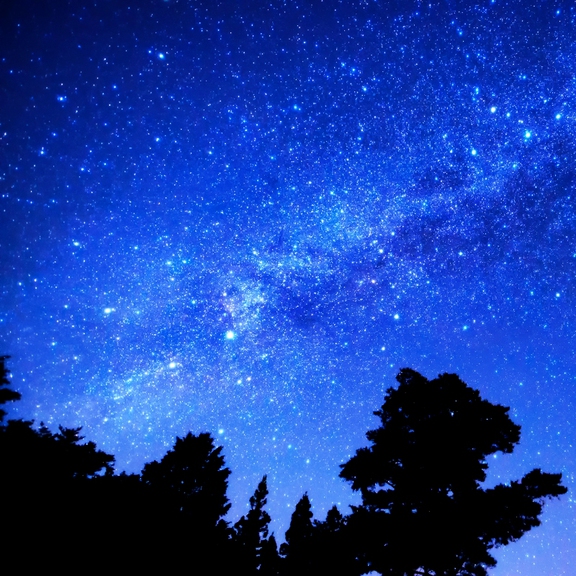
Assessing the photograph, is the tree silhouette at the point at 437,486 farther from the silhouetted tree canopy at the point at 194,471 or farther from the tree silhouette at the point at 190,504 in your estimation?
the silhouetted tree canopy at the point at 194,471

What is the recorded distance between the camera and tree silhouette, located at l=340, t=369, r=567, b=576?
9.46m

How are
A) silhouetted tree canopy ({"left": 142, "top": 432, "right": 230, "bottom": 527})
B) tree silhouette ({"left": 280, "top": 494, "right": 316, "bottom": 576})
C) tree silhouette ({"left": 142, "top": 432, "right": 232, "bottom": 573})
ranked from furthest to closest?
silhouetted tree canopy ({"left": 142, "top": 432, "right": 230, "bottom": 527})
tree silhouette ({"left": 280, "top": 494, "right": 316, "bottom": 576})
tree silhouette ({"left": 142, "top": 432, "right": 232, "bottom": 573})

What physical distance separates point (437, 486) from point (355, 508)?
100 inches

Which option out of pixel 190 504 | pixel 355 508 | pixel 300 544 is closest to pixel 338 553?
pixel 355 508

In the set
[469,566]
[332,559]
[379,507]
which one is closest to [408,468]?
[379,507]

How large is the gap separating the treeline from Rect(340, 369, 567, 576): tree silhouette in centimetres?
3

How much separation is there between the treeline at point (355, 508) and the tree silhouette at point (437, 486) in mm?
29

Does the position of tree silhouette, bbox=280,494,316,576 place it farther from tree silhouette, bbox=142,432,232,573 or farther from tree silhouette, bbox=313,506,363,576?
tree silhouette, bbox=142,432,232,573

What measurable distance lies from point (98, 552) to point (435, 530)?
8.16 meters

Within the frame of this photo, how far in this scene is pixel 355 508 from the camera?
35.8ft

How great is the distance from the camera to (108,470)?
453 inches

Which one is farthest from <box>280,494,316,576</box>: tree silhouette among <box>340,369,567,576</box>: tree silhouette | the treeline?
<box>340,369,567,576</box>: tree silhouette

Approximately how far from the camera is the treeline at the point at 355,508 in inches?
288

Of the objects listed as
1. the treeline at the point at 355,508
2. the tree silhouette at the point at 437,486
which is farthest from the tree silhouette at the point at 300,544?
the tree silhouette at the point at 437,486
